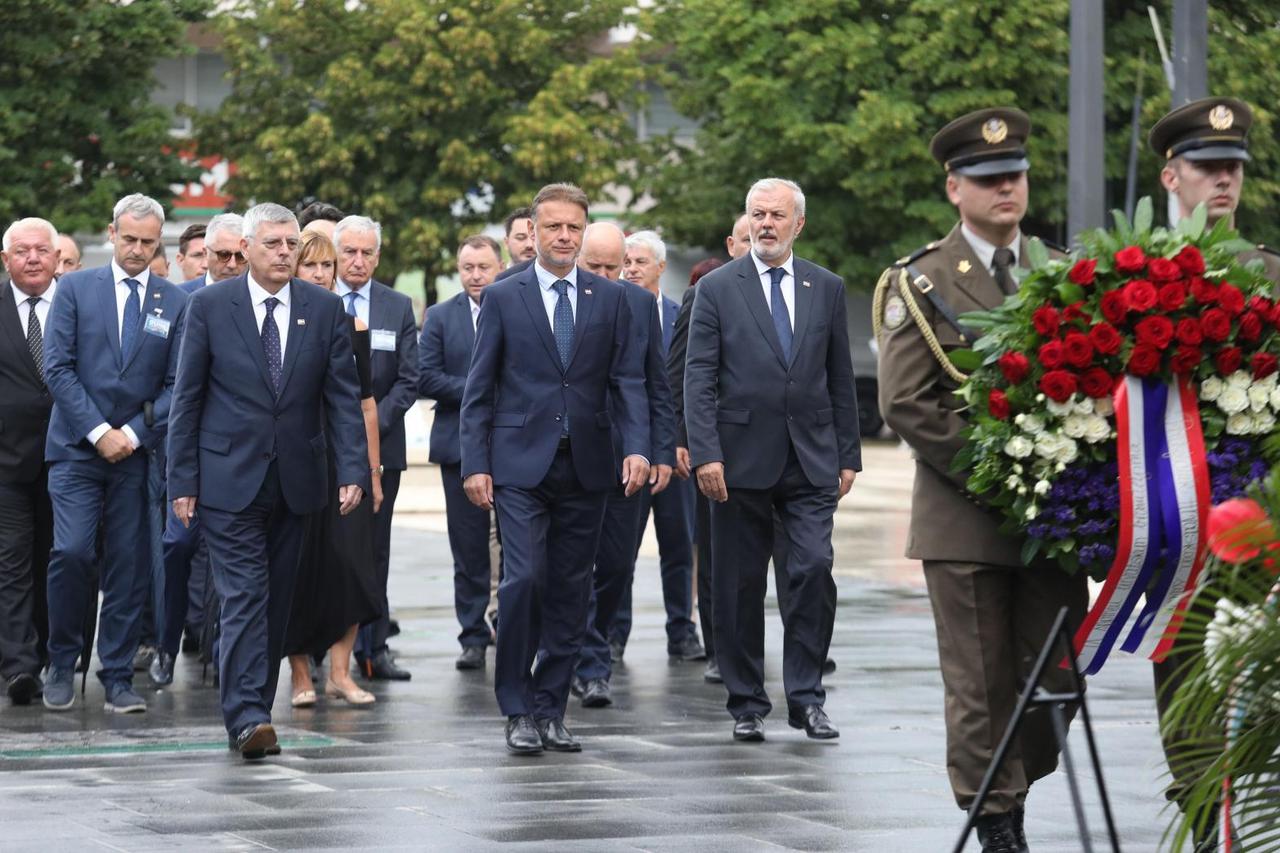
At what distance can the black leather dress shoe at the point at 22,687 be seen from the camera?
10.8m

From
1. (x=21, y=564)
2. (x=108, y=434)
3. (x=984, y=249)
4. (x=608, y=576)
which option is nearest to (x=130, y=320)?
(x=108, y=434)

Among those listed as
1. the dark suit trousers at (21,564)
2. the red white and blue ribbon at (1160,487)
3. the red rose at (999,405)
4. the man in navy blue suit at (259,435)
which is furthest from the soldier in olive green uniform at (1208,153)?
the dark suit trousers at (21,564)

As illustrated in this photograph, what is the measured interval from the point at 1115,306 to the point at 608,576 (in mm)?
5724

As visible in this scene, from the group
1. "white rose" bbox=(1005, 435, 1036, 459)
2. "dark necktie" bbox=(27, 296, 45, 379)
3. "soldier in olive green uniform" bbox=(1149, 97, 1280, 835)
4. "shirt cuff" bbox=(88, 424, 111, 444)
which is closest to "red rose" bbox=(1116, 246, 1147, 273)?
"white rose" bbox=(1005, 435, 1036, 459)

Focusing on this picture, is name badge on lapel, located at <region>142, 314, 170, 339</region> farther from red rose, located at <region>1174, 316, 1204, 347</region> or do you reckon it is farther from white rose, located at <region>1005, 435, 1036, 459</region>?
red rose, located at <region>1174, 316, 1204, 347</region>

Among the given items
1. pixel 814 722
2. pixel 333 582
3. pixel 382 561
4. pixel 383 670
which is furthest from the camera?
pixel 382 561

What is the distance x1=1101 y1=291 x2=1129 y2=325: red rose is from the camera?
6164 mm

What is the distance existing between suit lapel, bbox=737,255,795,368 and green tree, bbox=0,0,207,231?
2874 cm

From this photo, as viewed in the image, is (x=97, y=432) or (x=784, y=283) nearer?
(x=784, y=283)

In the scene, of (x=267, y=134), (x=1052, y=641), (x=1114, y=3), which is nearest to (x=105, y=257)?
(x=267, y=134)

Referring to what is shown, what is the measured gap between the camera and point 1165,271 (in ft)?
20.4

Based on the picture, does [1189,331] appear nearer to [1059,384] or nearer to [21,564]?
[1059,384]

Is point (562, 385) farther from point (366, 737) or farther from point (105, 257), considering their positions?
point (105, 257)

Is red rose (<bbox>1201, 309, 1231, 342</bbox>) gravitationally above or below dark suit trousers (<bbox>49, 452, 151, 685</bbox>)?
above
